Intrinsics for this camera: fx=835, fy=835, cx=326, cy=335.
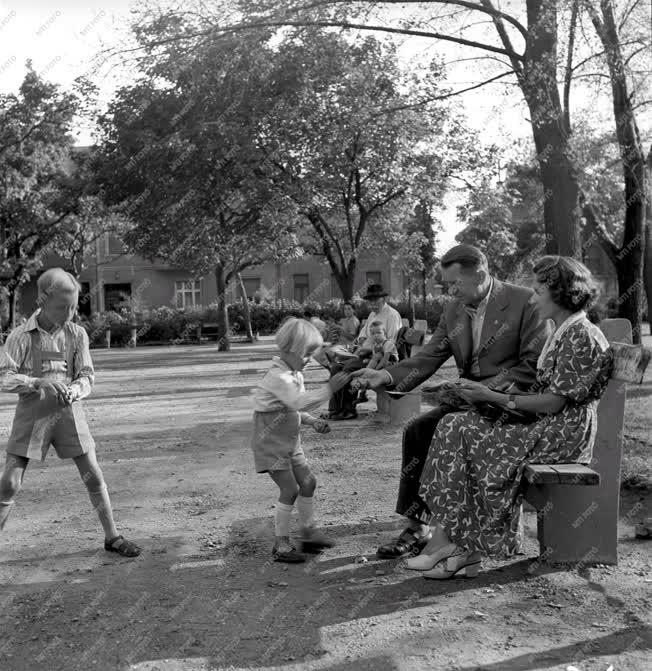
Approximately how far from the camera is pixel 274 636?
3.58 meters

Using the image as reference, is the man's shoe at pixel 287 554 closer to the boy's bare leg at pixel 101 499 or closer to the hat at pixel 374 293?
the boy's bare leg at pixel 101 499

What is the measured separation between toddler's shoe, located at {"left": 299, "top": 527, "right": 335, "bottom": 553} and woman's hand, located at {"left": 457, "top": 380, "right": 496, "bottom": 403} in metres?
1.25

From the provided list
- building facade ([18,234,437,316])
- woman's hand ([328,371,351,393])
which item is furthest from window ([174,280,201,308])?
woman's hand ([328,371,351,393])

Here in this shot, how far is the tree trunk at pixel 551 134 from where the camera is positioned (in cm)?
1152

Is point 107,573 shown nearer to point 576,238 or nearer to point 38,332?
point 38,332

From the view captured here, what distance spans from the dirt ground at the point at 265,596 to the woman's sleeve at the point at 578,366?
973 millimetres

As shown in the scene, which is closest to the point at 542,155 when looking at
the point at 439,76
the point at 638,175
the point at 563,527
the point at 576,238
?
the point at 576,238

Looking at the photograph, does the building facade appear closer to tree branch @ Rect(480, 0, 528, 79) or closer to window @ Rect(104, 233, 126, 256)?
window @ Rect(104, 233, 126, 256)

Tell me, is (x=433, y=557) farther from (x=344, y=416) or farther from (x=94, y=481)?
(x=344, y=416)

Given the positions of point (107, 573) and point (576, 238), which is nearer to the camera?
point (107, 573)

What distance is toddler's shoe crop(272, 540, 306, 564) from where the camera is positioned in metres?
4.64

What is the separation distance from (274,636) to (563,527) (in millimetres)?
1731

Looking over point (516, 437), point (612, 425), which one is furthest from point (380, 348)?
point (516, 437)

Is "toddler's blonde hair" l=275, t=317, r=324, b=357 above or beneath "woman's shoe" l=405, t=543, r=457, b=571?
above
